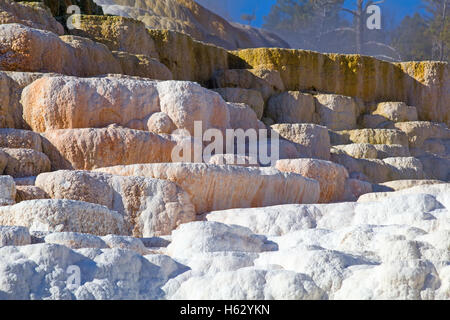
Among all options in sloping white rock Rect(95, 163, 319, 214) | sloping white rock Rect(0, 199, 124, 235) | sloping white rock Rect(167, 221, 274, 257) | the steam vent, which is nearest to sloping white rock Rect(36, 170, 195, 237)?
the steam vent

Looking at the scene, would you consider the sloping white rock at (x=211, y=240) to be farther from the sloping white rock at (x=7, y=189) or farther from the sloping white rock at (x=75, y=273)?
the sloping white rock at (x=7, y=189)

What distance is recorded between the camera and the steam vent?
119 inches

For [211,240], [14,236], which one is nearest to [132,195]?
[211,240]

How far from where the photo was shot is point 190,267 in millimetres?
3305

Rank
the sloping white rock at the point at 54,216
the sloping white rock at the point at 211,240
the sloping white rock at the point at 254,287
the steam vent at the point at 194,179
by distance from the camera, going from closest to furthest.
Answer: the sloping white rock at the point at 254,287, the steam vent at the point at 194,179, the sloping white rock at the point at 211,240, the sloping white rock at the point at 54,216

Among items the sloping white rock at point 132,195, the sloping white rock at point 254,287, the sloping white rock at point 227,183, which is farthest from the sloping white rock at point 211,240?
the sloping white rock at point 227,183

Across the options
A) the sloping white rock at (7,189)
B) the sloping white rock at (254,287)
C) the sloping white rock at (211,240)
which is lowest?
the sloping white rock at (254,287)

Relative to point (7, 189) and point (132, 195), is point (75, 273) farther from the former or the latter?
point (132, 195)

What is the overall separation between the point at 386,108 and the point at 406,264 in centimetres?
1191

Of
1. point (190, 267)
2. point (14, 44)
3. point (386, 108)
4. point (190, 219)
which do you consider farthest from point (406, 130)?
point (190, 267)

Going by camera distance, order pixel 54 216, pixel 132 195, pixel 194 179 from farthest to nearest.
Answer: pixel 194 179, pixel 132 195, pixel 54 216

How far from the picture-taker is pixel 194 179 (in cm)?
601

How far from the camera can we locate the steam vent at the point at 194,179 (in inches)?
119
